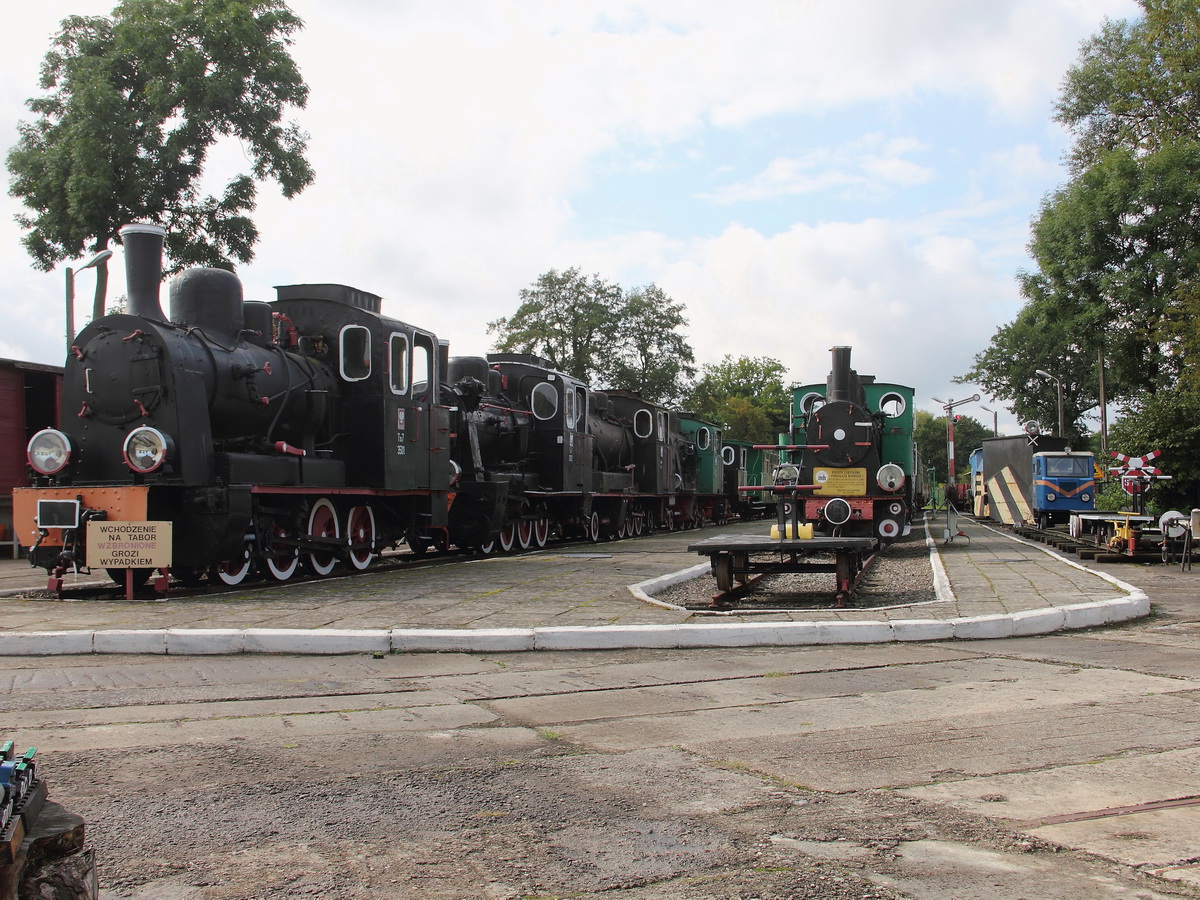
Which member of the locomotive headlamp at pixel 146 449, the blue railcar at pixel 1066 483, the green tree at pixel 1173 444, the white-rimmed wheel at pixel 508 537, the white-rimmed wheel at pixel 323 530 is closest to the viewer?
the locomotive headlamp at pixel 146 449

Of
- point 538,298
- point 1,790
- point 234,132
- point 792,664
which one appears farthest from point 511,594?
point 538,298

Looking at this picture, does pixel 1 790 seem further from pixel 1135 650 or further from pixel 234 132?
pixel 234 132

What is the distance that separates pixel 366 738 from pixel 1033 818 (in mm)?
2817

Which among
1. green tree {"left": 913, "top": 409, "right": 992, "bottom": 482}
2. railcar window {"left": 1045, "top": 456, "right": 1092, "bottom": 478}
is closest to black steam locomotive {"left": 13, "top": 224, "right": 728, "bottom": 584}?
railcar window {"left": 1045, "top": 456, "right": 1092, "bottom": 478}

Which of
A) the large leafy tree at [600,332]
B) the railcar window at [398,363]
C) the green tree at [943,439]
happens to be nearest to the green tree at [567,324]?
the large leafy tree at [600,332]

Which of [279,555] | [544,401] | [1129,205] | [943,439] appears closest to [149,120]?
[544,401]

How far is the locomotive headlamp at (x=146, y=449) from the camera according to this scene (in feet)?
31.3

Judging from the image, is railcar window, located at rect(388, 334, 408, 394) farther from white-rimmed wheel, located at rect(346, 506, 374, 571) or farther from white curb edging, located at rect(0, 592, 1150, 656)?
white curb edging, located at rect(0, 592, 1150, 656)

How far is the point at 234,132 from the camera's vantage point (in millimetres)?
23078

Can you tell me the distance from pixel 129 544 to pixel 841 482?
10.5 metres

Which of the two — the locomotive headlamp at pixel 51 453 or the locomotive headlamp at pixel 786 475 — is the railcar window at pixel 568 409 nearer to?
the locomotive headlamp at pixel 786 475

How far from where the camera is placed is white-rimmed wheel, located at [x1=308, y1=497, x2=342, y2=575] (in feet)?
38.8

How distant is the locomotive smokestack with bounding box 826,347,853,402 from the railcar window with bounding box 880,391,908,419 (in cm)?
189

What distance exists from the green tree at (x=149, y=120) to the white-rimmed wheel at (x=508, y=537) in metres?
11.5
